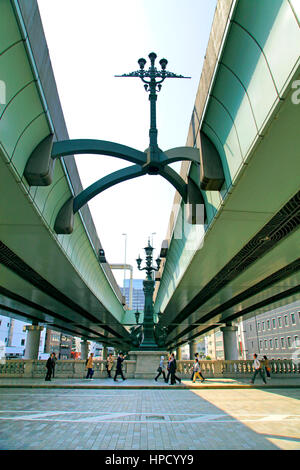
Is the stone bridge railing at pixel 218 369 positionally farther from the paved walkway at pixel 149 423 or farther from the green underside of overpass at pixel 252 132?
the green underside of overpass at pixel 252 132

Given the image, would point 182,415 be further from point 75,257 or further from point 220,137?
point 75,257

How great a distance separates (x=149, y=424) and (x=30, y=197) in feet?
19.8

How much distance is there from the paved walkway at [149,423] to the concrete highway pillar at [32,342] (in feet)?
76.0

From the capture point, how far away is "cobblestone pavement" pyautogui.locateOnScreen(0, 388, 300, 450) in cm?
534

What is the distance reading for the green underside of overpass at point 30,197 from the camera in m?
5.57

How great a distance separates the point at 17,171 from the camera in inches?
281

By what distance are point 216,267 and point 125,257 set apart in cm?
7045

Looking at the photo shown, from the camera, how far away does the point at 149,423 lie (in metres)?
6.97

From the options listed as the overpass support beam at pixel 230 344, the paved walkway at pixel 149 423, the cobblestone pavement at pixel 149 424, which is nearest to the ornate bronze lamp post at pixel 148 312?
the paved walkway at pixel 149 423

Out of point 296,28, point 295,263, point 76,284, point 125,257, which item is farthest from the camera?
point 125,257

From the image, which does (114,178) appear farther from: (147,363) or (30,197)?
(147,363)

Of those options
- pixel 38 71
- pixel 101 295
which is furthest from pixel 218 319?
pixel 38 71

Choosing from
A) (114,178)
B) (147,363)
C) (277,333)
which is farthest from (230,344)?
(277,333)

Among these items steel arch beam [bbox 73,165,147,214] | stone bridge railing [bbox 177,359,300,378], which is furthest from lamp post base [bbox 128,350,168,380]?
steel arch beam [bbox 73,165,147,214]
